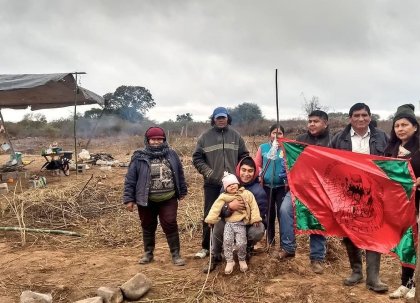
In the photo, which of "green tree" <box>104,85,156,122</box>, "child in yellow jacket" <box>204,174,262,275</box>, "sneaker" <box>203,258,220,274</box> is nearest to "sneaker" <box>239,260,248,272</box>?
"child in yellow jacket" <box>204,174,262,275</box>

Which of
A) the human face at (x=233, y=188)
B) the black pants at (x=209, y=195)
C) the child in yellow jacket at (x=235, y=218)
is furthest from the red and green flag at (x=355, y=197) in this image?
the black pants at (x=209, y=195)

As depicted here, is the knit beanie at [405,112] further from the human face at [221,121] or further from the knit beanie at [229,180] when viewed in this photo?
the human face at [221,121]

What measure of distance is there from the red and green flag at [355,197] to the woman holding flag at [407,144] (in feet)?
0.28

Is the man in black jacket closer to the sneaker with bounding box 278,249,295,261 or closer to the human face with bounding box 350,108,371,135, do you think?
the sneaker with bounding box 278,249,295,261

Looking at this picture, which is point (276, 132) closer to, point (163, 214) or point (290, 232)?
point (290, 232)

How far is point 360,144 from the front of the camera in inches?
162

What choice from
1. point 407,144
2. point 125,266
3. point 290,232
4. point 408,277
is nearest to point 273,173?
point 290,232

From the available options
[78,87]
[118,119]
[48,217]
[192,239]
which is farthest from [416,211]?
[118,119]

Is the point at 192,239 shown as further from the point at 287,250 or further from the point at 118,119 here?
the point at 118,119

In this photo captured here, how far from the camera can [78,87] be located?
1048 cm

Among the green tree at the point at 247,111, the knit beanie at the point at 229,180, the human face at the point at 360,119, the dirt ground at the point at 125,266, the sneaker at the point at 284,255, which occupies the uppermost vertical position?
the green tree at the point at 247,111

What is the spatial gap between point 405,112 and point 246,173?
164cm

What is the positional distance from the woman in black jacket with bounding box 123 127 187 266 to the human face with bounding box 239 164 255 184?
802 millimetres

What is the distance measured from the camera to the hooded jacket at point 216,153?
462 centimetres
